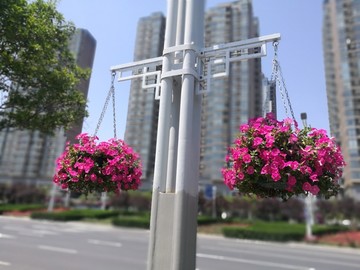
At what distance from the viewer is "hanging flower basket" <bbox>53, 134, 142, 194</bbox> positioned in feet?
11.6

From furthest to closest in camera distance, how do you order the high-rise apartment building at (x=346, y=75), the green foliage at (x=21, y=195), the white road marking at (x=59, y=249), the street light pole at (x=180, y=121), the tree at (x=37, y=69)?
the high-rise apartment building at (x=346, y=75)
the green foliage at (x=21, y=195)
the white road marking at (x=59, y=249)
the tree at (x=37, y=69)
the street light pole at (x=180, y=121)

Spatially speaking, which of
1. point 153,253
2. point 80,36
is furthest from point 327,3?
point 153,253

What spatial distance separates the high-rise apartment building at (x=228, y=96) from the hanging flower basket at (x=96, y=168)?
47.8m

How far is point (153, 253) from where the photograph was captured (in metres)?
2.97

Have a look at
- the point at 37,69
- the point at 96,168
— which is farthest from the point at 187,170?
the point at 37,69

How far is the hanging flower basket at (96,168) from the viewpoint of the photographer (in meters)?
3.54

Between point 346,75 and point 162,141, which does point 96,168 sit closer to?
point 162,141

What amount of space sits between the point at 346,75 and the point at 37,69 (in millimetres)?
56947

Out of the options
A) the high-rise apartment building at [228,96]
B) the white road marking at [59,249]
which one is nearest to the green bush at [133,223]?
the white road marking at [59,249]

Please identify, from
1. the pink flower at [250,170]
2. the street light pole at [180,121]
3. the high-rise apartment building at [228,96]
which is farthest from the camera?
the high-rise apartment building at [228,96]

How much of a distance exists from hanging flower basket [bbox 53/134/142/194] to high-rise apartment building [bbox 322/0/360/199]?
2056 inches

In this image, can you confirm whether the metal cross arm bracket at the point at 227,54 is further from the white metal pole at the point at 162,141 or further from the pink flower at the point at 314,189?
the pink flower at the point at 314,189

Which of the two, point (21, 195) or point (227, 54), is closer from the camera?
point (227, 54)

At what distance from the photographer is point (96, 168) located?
3.59m
